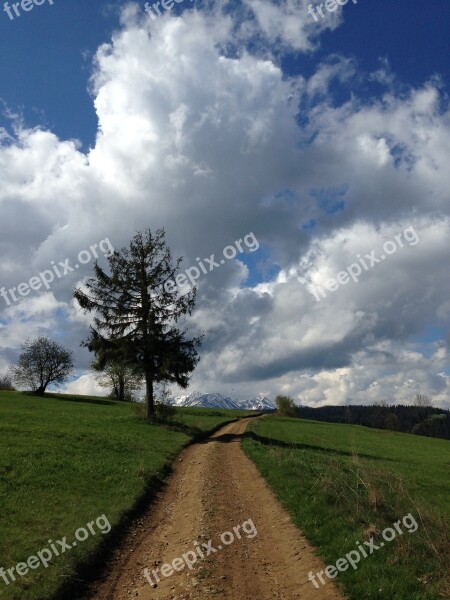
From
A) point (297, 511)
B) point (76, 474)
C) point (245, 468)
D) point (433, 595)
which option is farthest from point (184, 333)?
point (433, 595)

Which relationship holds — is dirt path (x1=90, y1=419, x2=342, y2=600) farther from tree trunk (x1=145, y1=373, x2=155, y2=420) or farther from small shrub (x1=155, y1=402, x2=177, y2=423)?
small shrub (x1=155, y1=402, x2=177, y2=423)

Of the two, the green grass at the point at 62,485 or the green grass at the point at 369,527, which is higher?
the green grass at the point at 62,485

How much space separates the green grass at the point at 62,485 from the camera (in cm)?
922

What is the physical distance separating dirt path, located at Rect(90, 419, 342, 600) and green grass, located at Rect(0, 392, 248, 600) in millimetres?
995

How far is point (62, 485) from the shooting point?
1452 cm

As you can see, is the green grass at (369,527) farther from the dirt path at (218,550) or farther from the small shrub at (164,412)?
the small shrub at (164,412)

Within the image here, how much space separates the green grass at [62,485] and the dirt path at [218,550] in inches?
39.2

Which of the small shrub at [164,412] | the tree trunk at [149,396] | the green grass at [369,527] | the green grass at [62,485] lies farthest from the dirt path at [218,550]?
the small shrub at [164,412]

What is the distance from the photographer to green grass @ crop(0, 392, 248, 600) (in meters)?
9.22

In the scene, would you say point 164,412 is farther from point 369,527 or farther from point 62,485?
point 369,527

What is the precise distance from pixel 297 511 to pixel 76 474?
27.6ft

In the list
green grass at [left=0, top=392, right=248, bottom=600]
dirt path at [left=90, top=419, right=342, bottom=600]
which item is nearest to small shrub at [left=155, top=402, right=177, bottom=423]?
green grass at [left=0, top=392, right=248, bottom=600]

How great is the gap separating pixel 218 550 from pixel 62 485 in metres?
6.82

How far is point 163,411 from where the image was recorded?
121 feet
